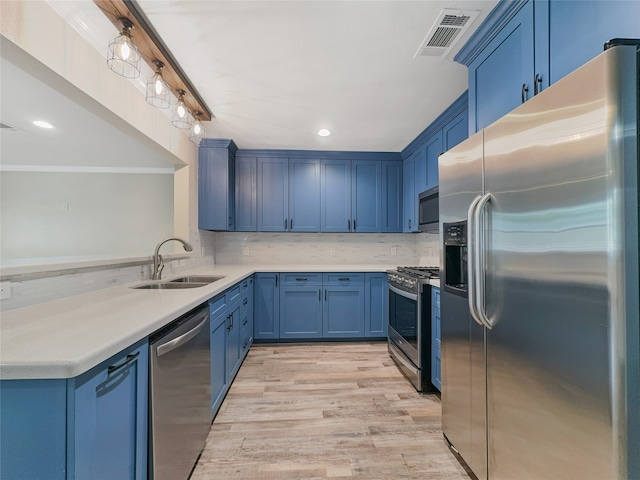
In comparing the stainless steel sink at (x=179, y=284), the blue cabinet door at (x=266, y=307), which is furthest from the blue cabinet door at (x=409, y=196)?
the stainless steel sink at (x=179, y=284)

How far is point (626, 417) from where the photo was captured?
741mm

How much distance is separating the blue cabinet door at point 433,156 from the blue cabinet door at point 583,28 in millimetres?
1632

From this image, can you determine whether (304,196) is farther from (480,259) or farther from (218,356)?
(480,259)

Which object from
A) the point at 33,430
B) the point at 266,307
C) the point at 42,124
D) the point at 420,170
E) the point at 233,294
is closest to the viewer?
the point at 33,430

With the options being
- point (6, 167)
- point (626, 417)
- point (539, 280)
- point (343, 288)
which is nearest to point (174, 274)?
point (343, 288)

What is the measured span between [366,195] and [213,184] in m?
2.00

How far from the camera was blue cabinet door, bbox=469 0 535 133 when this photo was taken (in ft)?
4.42

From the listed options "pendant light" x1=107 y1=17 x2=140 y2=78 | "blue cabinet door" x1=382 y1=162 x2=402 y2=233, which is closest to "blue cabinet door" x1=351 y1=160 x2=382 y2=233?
"blue cabinet door" x1=382 y1=162 x2=402 y2=233

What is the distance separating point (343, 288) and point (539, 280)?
8.64 feet

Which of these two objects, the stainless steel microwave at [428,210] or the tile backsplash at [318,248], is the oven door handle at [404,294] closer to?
the stainless steel microwave at [428,210]

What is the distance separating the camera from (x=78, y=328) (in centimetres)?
100

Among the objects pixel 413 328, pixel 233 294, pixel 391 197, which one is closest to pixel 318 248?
pixel 391 197

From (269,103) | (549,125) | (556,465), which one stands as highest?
(269,103)

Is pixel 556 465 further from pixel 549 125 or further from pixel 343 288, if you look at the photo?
pixel 343 288
